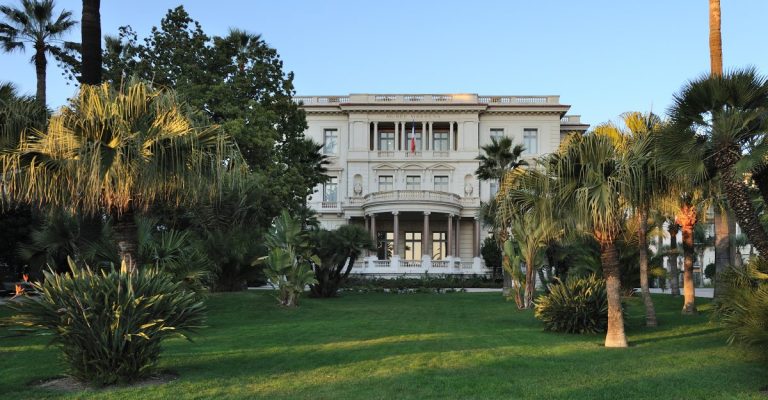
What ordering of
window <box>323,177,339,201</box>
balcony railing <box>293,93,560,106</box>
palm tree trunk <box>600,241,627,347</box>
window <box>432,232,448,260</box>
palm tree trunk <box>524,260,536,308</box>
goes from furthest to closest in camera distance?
window <box>323,177,339,201</box>
balcony railing <box>293,93,560,106</box>
window <box>432,232,448,260</box>
palm tree trunk <box>524,260,536,308</box>
palm tree trunk <box>600,241,627,347</box>

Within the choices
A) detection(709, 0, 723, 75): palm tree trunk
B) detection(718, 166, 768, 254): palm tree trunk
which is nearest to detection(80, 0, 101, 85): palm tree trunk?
detection(718, 166, 768, 254): palm tree trunk

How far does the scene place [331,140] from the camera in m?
53.8

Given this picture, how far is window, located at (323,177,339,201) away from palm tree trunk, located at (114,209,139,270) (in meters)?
42.3

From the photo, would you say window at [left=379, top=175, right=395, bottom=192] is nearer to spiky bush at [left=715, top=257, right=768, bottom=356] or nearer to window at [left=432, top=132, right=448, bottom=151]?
window at [left=432, top=132, right=448, bottom=151]

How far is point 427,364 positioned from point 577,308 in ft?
19.6

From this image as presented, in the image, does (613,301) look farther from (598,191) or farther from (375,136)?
(375,136)

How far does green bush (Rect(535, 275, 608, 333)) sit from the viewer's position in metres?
14.7

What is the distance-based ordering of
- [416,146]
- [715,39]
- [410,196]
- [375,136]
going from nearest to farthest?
[715,39], [410,196], [375,136], [416,146]

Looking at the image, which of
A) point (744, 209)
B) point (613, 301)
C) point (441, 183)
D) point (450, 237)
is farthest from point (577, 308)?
point (441, 183)

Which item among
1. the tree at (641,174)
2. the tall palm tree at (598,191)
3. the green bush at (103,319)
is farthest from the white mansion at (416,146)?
the green bush at (103,319)

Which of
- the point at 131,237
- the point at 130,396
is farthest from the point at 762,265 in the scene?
the point at 131,237

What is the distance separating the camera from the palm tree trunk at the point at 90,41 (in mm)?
13953

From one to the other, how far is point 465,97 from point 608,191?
41771 millimetres

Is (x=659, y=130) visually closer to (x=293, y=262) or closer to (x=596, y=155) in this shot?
(x=596, y=155)
